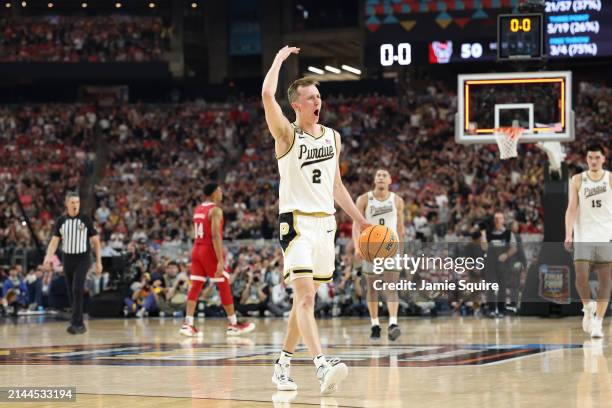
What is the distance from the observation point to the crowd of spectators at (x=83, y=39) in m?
38.5

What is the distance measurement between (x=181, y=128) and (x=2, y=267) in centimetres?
1380

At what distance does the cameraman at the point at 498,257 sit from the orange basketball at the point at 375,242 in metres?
10.1

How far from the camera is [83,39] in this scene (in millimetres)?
39219

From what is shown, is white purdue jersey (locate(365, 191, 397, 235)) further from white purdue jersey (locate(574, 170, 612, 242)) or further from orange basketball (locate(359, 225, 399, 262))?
orange basketball (locate(359, 225, 399, 262))

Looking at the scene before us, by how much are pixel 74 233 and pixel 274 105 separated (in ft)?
26.7

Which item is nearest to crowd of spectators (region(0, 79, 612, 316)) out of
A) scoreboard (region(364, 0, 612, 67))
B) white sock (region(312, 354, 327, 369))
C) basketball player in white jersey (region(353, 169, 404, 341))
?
scoreboard (region(364, 0, 612, 67))

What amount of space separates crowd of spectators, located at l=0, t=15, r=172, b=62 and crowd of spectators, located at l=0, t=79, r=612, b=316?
2336 millimetres

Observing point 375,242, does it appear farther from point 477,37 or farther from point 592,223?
point 477,37

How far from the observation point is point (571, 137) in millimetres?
16859

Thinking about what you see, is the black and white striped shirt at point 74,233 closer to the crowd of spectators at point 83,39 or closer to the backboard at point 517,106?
the backboard at point 517,106

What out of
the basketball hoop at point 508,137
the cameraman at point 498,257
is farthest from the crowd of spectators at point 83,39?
the basketball hoop at point 508,137

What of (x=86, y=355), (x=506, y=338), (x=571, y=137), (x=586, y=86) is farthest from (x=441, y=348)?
(x=586, y=86)

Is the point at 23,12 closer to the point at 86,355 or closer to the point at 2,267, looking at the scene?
the point at 2,267

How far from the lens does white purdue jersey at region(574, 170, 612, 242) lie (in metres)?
12.5
